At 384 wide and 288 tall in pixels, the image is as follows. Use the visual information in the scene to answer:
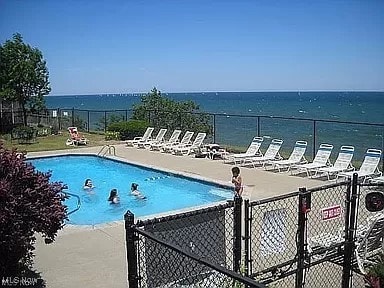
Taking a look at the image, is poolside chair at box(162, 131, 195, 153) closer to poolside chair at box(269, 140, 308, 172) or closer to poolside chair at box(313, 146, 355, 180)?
poolside chair at box(269, 140, 308, 172)

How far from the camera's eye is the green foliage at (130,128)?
19.8 meters

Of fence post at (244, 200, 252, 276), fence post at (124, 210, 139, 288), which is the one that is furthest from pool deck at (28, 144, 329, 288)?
fence post at (124, 210, 139, 288)

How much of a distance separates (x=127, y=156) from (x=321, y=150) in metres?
6.80

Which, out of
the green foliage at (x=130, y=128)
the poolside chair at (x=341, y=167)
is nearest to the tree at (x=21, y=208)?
the poolside chair at (x=341, y=167)

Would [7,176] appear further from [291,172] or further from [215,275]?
[291,172]

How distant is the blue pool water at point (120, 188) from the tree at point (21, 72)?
26.5 ft

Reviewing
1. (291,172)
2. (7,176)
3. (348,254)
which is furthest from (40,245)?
(291,172)

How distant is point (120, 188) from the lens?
13.5 m

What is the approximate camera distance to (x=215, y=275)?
3.72 meters

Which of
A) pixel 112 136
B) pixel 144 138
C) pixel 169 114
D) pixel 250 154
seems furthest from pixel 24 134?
pixel 250 154

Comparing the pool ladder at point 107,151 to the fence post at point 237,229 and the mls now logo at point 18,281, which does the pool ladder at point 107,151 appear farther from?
the fence post at point 237,229

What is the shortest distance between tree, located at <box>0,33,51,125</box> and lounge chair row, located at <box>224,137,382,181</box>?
12.9m

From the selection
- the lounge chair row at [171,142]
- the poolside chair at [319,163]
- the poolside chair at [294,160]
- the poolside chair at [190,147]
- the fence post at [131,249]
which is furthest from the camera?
the lounge chair row at [171,142]

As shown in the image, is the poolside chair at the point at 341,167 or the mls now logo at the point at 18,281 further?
the poolside chair at the point at 341,167
